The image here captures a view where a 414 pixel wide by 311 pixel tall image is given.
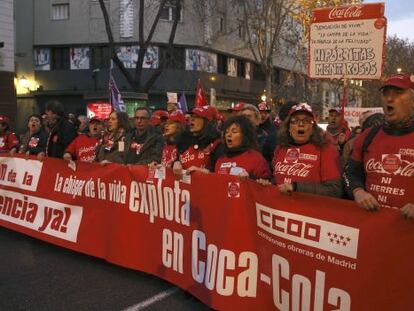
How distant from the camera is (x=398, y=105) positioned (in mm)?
3672

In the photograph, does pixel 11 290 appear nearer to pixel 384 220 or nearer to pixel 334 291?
pixel 334 291

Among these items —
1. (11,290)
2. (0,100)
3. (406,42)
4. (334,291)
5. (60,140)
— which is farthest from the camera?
(406,42)

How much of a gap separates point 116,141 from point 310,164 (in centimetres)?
356

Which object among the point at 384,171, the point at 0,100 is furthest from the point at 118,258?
the point at 0,100

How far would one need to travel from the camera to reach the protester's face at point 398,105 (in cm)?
364

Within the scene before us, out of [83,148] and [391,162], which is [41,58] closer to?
[83,148]

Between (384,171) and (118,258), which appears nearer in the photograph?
(384,171)

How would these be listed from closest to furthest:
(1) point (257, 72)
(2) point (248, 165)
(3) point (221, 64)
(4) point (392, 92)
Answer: (4) point (392, 92)
(2) point (248, 165)
(3) point (221, 64)
(1) point (257, 72)

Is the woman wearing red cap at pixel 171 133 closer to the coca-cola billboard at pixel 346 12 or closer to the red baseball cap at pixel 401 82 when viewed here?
the coca-cola billboard at pixel 346 12

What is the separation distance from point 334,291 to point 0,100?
23293mm

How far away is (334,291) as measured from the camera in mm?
3648

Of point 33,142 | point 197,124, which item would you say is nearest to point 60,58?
point 33,142

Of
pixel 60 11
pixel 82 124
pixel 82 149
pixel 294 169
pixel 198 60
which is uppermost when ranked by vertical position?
pixel 60 11

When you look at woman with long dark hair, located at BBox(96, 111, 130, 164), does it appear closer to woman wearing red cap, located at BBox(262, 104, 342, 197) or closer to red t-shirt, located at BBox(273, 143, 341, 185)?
woman wearing red cap, located at BBox(262, 104, 342, 197)
